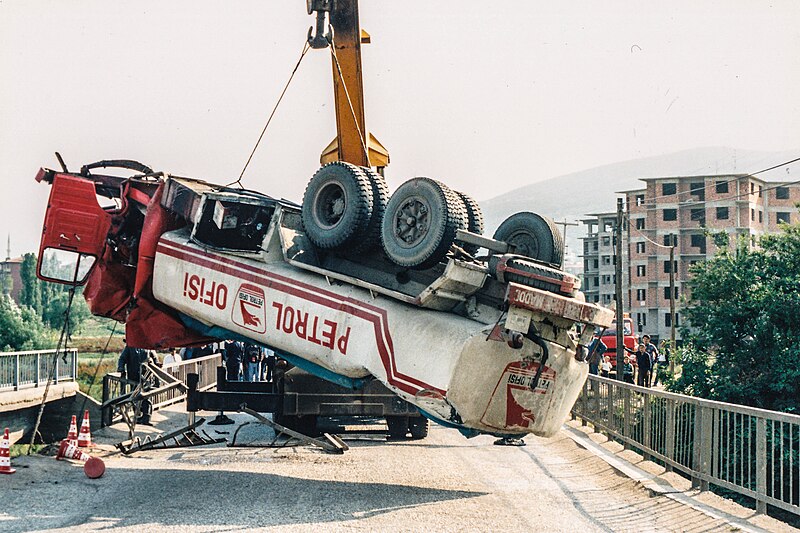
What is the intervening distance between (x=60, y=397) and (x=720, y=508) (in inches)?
554

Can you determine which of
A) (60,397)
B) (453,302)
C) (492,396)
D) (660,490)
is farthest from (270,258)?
(60,397)

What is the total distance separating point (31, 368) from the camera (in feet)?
60.1

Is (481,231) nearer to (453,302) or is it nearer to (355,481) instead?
(453,302)

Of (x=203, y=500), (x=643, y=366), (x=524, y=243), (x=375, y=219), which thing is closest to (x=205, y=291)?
(x=375, y=219)

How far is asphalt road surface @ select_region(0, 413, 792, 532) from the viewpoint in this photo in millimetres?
8789

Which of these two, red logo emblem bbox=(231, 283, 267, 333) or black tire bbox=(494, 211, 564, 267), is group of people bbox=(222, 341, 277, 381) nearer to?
red logo emblem bbox=(231, 283, 267, 333)

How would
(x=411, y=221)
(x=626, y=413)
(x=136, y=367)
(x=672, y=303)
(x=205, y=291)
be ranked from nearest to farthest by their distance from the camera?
(x=411, y=221) → (x=205, y=291) → (x=626, y=413) → (x=136, y=367) → (x=672, y=303)

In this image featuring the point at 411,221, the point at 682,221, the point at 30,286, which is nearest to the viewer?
the point at 411,221

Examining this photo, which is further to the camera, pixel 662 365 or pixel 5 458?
pixel 662 365

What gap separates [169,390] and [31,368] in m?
2.68

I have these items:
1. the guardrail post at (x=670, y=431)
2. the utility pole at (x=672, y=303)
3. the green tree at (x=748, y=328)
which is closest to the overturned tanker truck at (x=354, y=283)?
the guardrail post at (x=670, y=431)

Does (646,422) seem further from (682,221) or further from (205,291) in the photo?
(682,221)

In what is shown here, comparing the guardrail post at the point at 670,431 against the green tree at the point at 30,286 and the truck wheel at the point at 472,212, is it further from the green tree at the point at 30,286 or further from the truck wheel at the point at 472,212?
the green tree at the point at 30,286

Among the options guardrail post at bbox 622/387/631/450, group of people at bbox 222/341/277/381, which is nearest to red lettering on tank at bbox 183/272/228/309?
guardrail post at bbox 622/387/631/450
